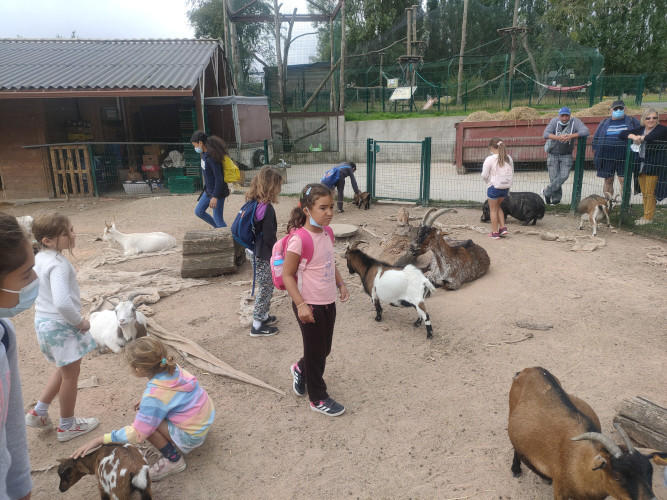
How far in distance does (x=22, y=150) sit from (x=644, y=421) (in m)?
15.3

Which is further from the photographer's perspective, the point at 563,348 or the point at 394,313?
the point at 394,313

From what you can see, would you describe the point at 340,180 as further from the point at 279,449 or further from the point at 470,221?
the point at 279,449

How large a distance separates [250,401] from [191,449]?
755 millimetres

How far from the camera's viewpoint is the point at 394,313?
5426 millimetres

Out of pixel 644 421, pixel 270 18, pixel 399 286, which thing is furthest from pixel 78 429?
pixel 270 18

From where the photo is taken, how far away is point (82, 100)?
14953 mm

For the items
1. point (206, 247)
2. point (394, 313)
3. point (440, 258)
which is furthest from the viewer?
point (206, 247)

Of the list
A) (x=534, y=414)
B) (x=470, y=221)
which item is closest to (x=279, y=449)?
(x=534, y=414)

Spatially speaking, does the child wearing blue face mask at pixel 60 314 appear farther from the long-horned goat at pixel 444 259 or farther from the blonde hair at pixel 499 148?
the blonde hair at pixel 499 148

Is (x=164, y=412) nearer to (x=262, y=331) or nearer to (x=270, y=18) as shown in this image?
(x=262, y=331)

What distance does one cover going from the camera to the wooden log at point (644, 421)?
111 inches

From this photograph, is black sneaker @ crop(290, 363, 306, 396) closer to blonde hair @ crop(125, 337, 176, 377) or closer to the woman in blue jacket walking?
blonde hair @ crop(125, 337, 176, 377)

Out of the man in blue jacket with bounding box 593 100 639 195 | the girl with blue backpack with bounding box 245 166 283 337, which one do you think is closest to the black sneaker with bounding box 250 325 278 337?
the girl with blue backpack with bounding box 245 166 283 337

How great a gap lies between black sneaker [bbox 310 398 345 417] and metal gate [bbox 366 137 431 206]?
22.9ft
